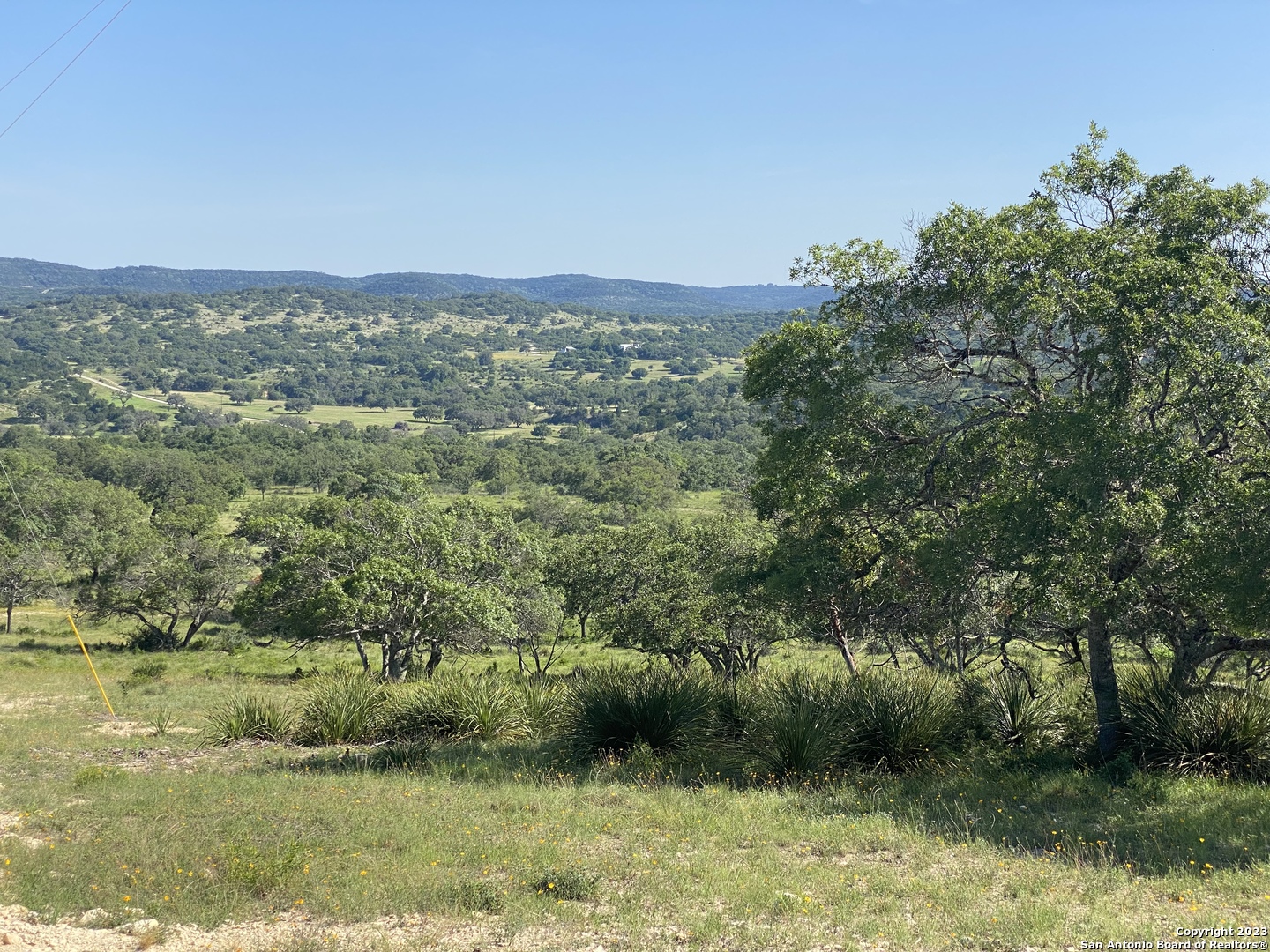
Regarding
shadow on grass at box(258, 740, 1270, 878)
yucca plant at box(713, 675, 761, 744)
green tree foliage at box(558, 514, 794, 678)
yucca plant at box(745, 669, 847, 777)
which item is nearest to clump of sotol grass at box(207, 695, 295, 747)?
shadow on grass at box(258, 740, 1270, 878)

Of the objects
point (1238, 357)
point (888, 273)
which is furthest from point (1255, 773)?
point (888, 273)

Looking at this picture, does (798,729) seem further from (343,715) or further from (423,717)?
(343,715)

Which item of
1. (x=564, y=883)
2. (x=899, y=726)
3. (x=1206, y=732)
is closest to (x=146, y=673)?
(x=899, y=726)

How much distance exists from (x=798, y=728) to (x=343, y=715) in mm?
6641

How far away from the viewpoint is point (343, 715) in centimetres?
1322

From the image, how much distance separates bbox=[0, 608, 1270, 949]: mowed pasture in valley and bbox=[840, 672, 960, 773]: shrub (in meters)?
0.30

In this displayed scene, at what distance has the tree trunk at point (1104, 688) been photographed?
398 inches

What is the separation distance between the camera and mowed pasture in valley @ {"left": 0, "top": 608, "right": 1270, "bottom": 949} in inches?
231

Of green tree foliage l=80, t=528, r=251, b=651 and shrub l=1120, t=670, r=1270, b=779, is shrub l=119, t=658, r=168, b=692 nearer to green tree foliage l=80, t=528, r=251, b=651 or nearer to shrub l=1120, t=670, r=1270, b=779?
green tree foliage l=80, t=528, r=251, b=651

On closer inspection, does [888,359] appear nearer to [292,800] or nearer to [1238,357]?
[1238,357]

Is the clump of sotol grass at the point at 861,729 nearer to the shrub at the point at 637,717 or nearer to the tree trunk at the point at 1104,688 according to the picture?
the shrub at the point at 637,717

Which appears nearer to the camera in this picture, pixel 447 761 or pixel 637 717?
pixel 447 761

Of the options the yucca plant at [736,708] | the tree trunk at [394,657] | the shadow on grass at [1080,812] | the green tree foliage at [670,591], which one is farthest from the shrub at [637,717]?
the tree trunk at [394,657]

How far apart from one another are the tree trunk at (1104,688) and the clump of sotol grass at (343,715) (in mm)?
9198
